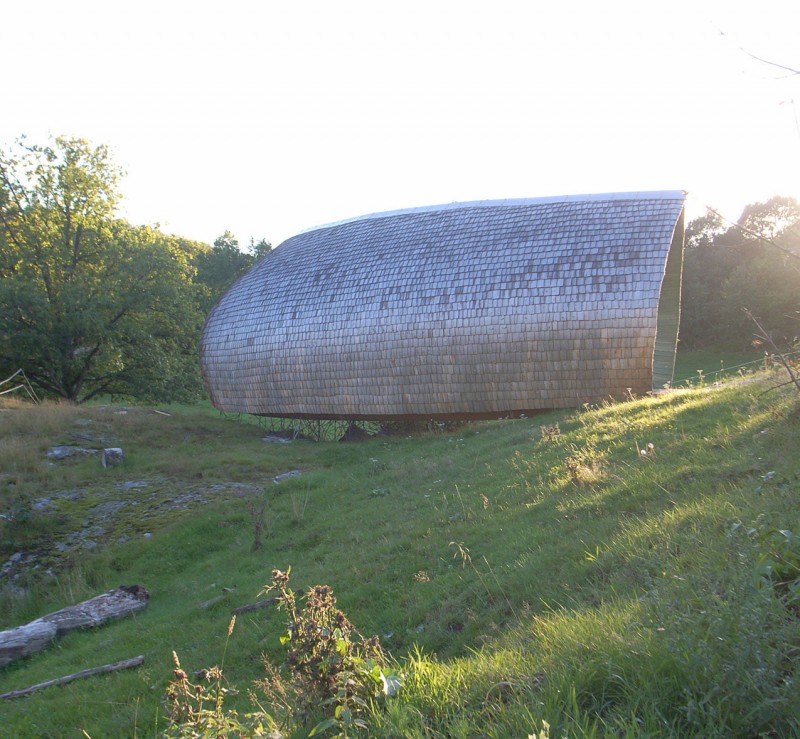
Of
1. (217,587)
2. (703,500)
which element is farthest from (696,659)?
(217,587)

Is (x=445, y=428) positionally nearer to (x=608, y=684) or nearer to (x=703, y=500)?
(x=703, y=500)

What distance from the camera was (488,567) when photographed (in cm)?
557

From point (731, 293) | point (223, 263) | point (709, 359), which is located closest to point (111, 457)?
point (709, 359)

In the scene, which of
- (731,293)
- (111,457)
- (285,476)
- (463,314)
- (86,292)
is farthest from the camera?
(731,293)

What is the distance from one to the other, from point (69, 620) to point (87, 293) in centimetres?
1565

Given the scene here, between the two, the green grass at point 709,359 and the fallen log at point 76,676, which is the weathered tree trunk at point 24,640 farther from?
the green grass at point 709,359

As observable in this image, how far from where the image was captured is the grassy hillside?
8.75ft

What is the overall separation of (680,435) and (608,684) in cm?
575

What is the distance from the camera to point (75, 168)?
23.5m

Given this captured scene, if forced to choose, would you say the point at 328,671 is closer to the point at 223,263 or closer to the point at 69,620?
the point at 69,620

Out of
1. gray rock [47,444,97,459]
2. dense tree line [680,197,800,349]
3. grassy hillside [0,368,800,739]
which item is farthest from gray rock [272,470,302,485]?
dense tree line [680,197,800,349]

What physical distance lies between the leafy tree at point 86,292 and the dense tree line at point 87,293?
0.11 feet

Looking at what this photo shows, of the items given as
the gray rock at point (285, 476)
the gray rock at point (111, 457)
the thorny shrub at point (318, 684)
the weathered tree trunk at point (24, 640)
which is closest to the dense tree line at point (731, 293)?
the gray rock at point (285, 476)

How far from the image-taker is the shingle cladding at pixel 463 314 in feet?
50.5
